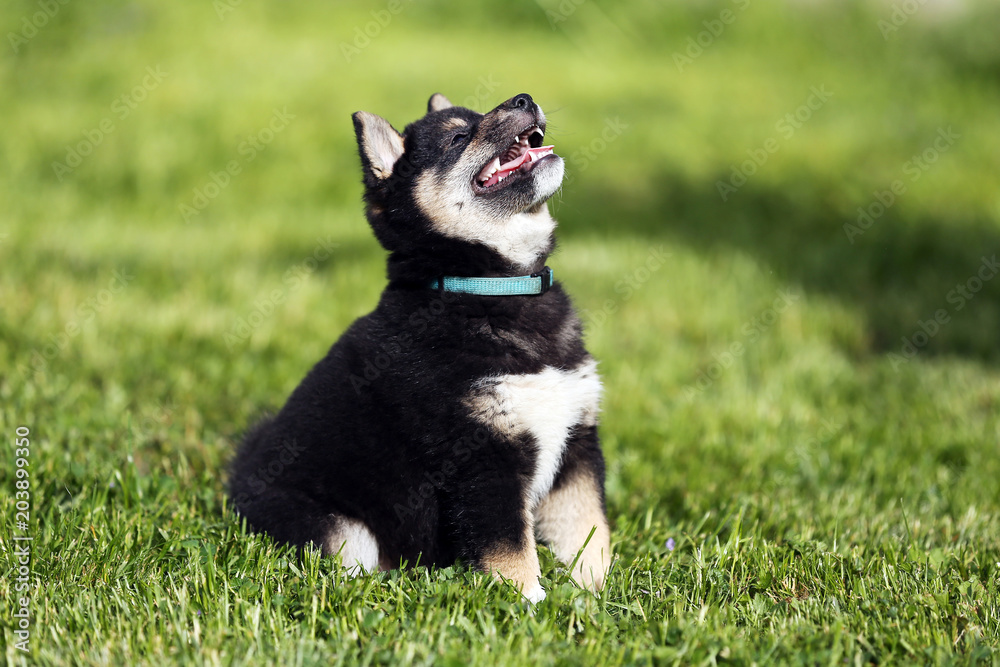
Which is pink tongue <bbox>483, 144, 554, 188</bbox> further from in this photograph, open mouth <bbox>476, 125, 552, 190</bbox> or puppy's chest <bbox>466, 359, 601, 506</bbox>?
puppy's chest <bbox>466, 359, 601, 506</bbox>

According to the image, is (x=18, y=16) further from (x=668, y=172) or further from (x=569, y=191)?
(x=668, y=172)

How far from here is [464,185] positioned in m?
3.30

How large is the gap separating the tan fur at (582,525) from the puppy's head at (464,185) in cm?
91

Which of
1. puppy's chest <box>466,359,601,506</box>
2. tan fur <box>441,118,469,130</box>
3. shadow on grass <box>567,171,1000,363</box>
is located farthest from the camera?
shadow on grass <box>567,171,1000,363</box>

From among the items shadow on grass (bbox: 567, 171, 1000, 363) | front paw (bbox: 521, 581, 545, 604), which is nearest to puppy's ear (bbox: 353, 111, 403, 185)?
front paw (bbox: 521, 581, 545, 604)

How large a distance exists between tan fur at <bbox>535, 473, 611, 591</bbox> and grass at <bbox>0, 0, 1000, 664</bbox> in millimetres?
110

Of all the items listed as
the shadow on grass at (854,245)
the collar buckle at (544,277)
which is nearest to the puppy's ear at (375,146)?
the collar buckle at (544,277)

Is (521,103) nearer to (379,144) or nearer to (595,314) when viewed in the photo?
(379,144)

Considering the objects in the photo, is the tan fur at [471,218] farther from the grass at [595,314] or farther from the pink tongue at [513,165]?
the grass at [595,314]

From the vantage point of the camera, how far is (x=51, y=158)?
9.70 meters

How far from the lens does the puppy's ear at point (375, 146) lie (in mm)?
3258

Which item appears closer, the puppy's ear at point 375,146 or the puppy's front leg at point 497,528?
the puppy's front leg at point 497,528

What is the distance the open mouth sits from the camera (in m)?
3.33

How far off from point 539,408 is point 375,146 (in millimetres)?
1245
